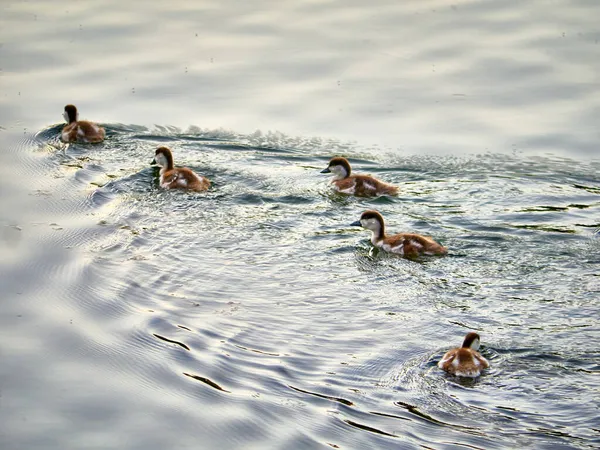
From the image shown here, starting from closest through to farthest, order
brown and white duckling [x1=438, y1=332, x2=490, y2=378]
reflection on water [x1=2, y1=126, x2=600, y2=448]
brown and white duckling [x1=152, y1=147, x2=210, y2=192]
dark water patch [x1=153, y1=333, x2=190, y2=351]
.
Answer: reflection on water [x1=2, y1=126, x2=600, y2=448] < brown and white duckling [x1=438, y1=332, x2=490, y2=378] < dark water patch [x1=153, y1=333, x2=190, y2=351] < brown and white duckling [x1=152, y1=147, x2=210, y2=192]

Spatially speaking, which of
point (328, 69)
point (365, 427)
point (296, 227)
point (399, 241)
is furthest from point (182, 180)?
point (365, 427)

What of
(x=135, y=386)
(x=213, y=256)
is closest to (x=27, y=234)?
(x=213, y=256)

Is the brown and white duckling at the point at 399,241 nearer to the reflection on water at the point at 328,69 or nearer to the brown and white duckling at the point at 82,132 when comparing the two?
the reflection on water at the point at 328,69

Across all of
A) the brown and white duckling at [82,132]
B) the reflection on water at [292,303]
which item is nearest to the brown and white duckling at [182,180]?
the reflection on water at [292,303]

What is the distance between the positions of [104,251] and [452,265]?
2966mm

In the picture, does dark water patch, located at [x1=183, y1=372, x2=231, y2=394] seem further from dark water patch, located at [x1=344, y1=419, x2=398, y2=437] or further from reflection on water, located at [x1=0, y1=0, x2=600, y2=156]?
reflection on water, located at [x1=0, y1=0, x2=600, y2=156]

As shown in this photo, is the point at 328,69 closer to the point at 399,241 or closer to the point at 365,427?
the point at 399,241

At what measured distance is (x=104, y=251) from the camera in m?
9.02

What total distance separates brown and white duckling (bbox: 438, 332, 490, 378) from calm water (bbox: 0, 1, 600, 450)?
10cm

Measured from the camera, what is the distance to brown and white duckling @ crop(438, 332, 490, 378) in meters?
7.06

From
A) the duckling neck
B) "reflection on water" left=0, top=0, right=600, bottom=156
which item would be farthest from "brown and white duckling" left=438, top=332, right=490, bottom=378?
"reflection on water" left=0, top=0, right=600, bottom=156

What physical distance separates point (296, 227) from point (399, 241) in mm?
982

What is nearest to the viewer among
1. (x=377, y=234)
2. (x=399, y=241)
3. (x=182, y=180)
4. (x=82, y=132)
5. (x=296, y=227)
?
(x=399, y=241)

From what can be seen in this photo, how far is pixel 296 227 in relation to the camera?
32.0 feet
